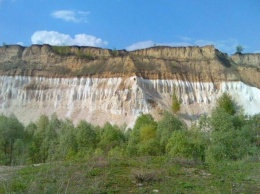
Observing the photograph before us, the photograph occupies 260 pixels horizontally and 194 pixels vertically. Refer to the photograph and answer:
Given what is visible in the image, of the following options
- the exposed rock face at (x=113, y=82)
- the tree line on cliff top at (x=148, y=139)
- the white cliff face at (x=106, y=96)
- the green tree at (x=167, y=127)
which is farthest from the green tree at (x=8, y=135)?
the white cliff face at (x=106, y=96)

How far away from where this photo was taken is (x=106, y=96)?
84500 mm

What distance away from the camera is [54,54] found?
94.7 m

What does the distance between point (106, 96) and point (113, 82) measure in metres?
3.86

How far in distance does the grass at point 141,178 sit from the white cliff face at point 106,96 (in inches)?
2568

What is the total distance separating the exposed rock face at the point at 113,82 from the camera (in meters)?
81.8

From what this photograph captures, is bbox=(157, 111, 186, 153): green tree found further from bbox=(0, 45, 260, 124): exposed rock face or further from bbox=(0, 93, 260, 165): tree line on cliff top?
bbox=(0, 45, 260, 124): exposed rock face

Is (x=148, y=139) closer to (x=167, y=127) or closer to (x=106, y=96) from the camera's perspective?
(x=167, y=127)

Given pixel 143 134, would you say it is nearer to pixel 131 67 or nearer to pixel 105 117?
pixel 105 117

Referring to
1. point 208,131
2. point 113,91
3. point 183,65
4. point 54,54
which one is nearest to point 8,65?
point 54,54

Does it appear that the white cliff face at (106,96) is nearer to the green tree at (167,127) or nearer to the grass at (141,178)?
the green tree at (167,127)

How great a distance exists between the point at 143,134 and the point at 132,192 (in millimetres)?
34768

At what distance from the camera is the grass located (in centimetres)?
960

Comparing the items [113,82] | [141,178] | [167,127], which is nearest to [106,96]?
[113,82]

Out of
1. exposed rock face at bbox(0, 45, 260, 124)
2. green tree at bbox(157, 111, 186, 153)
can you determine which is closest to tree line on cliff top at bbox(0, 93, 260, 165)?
green tree at bbox(157, 111, 186, 153)
